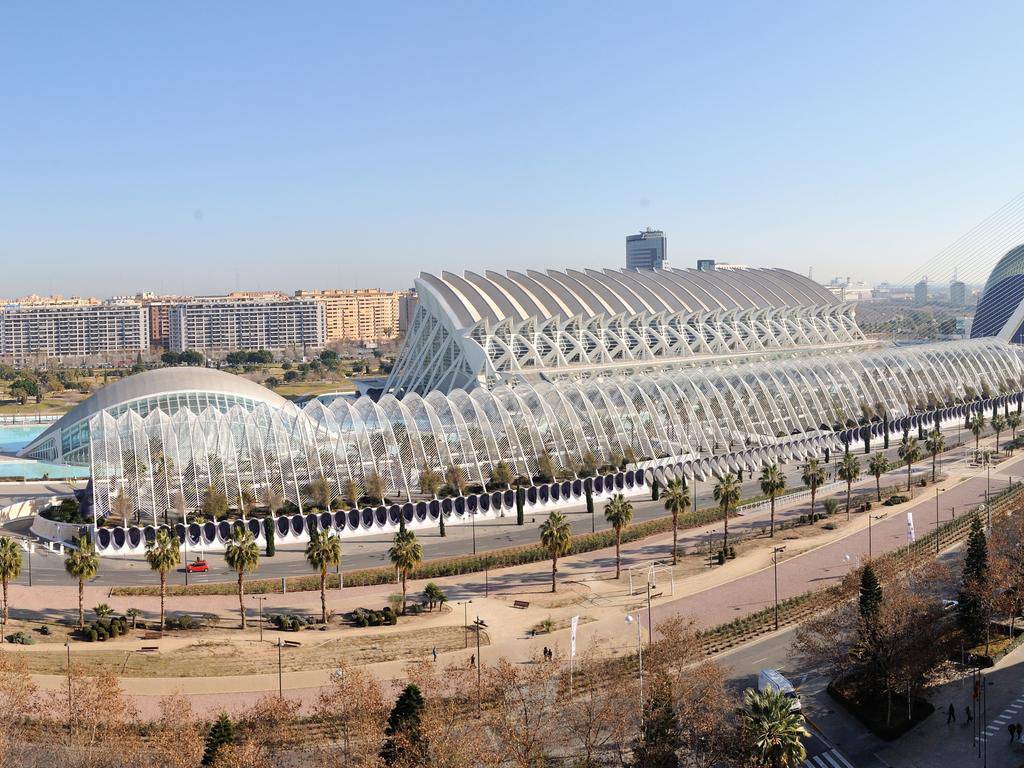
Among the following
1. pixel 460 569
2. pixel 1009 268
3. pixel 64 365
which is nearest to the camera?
pixel 460 569

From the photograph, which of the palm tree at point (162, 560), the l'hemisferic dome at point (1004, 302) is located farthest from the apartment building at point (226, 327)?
the palm tree at point (162, 560)

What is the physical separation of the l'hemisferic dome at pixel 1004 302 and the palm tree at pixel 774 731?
344 ft

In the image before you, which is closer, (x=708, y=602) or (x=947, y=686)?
(x=947, y=686)

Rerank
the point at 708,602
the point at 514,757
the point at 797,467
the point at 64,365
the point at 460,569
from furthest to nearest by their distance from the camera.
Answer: the point at 64,365 < the point at 797,467 < the point at 460,569 < the point at 708,602 < the point at 514,757

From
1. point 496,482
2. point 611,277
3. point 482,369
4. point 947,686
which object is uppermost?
point 611,277

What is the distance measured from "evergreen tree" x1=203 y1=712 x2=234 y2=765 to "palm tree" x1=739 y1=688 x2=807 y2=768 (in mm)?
13423

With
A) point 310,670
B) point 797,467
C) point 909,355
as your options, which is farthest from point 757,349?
point 310,670

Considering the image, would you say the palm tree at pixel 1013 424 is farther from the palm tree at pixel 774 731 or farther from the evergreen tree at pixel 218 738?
the evergreen tree at pixel 218 738

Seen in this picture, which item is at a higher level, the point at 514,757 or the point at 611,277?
the point at 611,277

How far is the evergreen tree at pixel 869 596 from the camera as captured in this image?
29609 mm

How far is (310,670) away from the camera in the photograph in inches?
1268

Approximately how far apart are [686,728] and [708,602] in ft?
47.8

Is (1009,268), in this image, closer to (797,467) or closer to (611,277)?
(611,277)

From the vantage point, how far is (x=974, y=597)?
109ft
